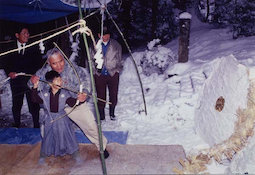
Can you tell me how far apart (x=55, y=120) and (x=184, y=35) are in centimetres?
492

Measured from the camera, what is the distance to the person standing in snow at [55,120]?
361cm

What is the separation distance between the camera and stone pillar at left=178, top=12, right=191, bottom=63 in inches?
283

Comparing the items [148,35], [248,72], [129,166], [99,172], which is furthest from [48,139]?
[148,35]

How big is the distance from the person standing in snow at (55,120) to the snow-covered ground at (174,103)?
1.33 meters

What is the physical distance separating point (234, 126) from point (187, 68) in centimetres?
353

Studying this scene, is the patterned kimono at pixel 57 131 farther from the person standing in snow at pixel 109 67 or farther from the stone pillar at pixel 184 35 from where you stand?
the stone pillar at pixel 184 35

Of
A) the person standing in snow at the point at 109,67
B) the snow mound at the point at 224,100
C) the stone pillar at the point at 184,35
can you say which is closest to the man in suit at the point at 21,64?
the person standing in snow at the point at 109,67

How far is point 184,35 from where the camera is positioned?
732 centimetres

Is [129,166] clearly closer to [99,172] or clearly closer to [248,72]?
[99,172]

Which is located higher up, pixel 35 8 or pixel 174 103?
pixel 35 8

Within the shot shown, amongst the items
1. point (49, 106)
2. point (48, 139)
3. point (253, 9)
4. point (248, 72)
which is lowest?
point (48, 139)

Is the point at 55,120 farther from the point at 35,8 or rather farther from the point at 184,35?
the point at 184,35

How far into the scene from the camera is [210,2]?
49.2 ft

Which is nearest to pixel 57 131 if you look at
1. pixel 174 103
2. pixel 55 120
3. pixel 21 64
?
pixel 55 120
